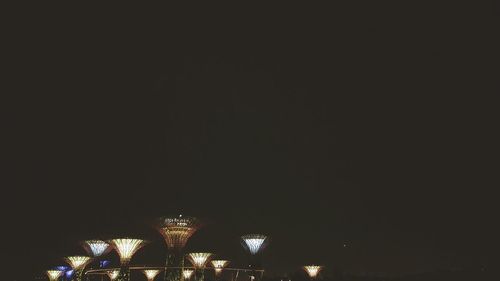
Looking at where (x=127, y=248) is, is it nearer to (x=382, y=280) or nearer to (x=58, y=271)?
(x=58, y=271)

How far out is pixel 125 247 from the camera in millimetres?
42906

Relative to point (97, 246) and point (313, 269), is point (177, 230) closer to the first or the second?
point (97, 246)

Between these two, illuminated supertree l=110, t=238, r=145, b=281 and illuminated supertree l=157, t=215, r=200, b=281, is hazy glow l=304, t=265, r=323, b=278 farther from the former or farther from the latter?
illuminated supertree l=110, t=238, r=145, b=281

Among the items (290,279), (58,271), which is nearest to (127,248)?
(58,271)

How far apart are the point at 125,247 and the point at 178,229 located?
16.5 ft

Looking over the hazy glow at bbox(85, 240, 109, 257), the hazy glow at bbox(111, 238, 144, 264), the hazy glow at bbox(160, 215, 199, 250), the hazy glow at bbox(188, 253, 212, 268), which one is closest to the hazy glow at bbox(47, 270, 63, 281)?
the hazy glow at bbox(85, 240, 109, 257)

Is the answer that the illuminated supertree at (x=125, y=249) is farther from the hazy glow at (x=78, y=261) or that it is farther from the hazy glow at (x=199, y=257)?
the hazy glow at (x=78, y=261)

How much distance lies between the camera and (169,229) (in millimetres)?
40969

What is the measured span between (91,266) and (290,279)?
107ft

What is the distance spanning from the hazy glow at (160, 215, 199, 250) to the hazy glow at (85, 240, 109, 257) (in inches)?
535

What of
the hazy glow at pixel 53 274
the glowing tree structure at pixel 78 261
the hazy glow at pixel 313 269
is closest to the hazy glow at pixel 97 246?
the glowing tree structure at pixel 78 261

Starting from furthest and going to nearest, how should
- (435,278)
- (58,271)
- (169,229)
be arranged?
1. (435,278)
2. (58,271)
3. (169,229)

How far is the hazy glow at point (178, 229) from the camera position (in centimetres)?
4081

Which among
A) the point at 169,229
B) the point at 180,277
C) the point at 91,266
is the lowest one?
the point at 180,277
